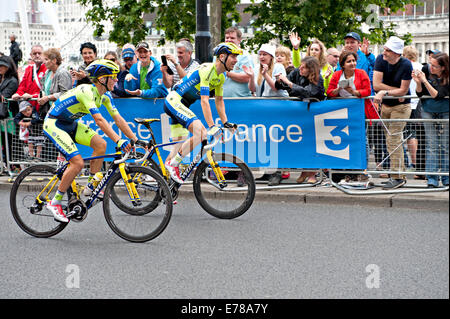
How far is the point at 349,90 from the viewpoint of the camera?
8.67 metres

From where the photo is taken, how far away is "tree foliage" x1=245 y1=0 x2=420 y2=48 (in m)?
21.2

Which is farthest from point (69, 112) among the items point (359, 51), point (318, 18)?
point (318, 18)

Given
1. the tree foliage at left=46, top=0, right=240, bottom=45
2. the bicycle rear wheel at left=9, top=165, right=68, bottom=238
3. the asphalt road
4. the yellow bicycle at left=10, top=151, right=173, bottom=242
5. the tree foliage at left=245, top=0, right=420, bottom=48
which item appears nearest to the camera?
the asphalt road

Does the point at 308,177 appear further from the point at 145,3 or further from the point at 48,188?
the point at 145,3

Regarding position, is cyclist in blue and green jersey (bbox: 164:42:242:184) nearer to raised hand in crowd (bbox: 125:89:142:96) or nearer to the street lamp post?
raised hand in crowd (bbox: 125:89:142:96)

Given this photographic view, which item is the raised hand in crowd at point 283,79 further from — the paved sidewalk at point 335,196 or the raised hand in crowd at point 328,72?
the paved sidewalk at point 335,196

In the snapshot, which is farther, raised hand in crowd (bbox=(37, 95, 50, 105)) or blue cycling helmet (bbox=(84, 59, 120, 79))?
raised hand in crowd (bbox=(37, 95, 50, 105))

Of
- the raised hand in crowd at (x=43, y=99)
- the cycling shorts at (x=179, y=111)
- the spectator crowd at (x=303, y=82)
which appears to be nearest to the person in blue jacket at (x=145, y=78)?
the spectator crowd at (x=303, y=82)

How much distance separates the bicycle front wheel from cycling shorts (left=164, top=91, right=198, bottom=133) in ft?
1.91

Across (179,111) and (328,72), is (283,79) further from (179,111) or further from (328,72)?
(179,111)

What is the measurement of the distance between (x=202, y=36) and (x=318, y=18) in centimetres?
1115

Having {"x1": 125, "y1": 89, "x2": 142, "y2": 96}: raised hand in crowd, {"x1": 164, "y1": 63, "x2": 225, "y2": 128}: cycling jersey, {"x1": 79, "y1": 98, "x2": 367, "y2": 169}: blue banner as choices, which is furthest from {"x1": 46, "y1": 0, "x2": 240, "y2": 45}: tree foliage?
{"x1": 164, "y1": 63, "x2": 225, "y2": 128}: cycling jersey

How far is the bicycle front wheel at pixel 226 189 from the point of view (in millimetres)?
7211

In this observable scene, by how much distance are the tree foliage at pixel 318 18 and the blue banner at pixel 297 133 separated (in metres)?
12.5
